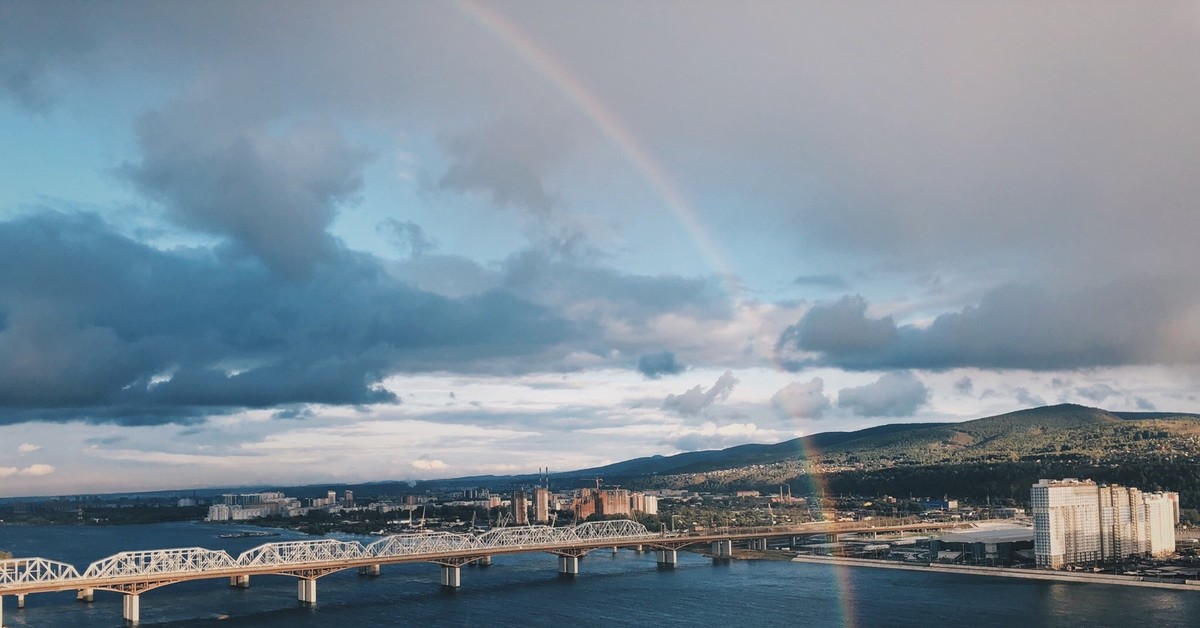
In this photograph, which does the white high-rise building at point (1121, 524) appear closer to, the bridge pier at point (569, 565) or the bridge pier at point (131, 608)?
the bridge pier at point (569, 565)

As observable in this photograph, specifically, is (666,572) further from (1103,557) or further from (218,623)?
(218,623)

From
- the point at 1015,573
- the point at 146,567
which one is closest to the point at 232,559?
the point at 146,567

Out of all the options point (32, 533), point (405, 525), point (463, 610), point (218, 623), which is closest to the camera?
point (218, 623)

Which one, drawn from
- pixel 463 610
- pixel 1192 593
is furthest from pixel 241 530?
pixel 1192 593

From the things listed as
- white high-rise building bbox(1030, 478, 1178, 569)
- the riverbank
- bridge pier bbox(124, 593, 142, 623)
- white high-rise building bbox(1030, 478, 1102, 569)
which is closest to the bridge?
bridge pier bbox(124, 593, 142, 623)

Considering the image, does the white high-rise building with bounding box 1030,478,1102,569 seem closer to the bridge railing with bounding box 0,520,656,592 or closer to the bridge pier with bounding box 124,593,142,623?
the bridge railing with bounding box 0,520,656,592
